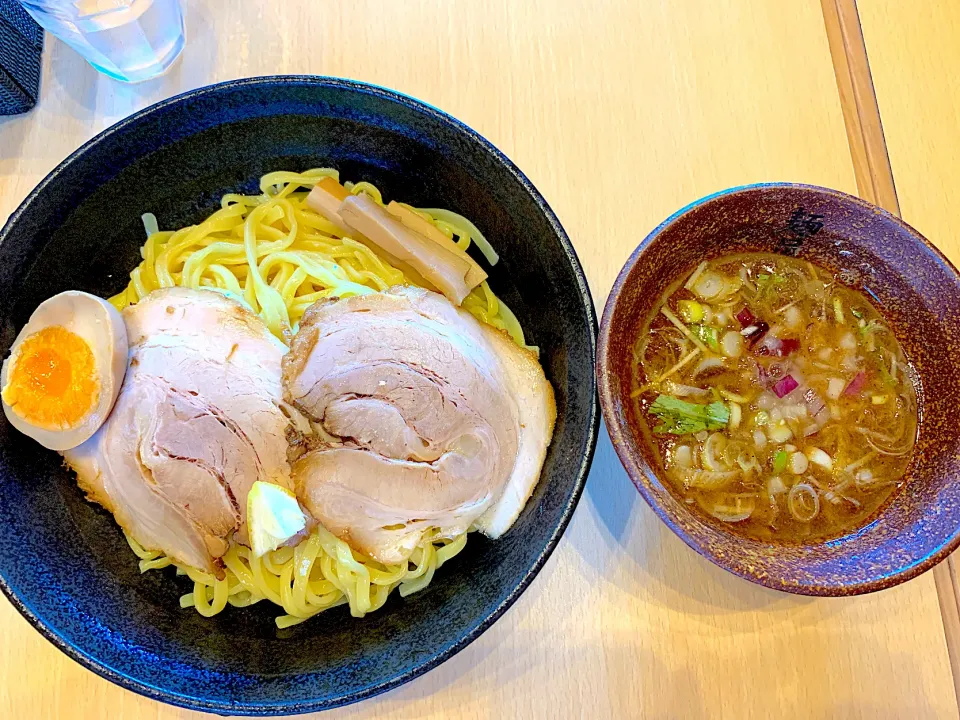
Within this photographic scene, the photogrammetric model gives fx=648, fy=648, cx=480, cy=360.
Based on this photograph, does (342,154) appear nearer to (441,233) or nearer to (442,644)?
(441,233)

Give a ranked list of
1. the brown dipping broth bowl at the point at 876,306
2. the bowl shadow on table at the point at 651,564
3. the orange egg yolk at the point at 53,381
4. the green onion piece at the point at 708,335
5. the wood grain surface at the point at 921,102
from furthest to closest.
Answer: the wood grain surface at the point at 921,102 < the bowl shadow on table at the point at 651,564 < the green onion piece at the point at 708,335 < the orange egg yolk at the point at 53,381 < the brown dipping broth bowl at the point at 876,306

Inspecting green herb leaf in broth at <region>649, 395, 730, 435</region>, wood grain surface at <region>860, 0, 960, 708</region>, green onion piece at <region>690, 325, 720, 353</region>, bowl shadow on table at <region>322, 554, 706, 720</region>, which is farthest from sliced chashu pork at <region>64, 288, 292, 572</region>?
wood grain surface at <region>860, 0, 960, 708</region>

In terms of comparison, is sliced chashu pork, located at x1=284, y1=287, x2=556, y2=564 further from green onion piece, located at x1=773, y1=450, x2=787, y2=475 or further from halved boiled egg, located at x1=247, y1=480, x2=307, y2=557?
green onion piece, located at x1=773, y1=450, x2=787, y2=475

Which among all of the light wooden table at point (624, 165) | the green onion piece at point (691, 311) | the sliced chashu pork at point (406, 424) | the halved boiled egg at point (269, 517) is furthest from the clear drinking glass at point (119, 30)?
the green onion piece at point (691, 311)

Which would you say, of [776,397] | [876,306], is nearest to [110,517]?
[776,397]

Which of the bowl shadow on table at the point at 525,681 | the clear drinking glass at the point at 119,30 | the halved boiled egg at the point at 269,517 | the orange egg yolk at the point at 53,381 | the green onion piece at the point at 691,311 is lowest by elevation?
the bowl shadow on table at the point at 525,681

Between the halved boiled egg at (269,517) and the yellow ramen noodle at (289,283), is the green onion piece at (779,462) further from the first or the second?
the halved boiled egg at (269,517)

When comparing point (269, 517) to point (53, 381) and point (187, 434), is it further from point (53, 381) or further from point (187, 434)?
point (53, 381)
